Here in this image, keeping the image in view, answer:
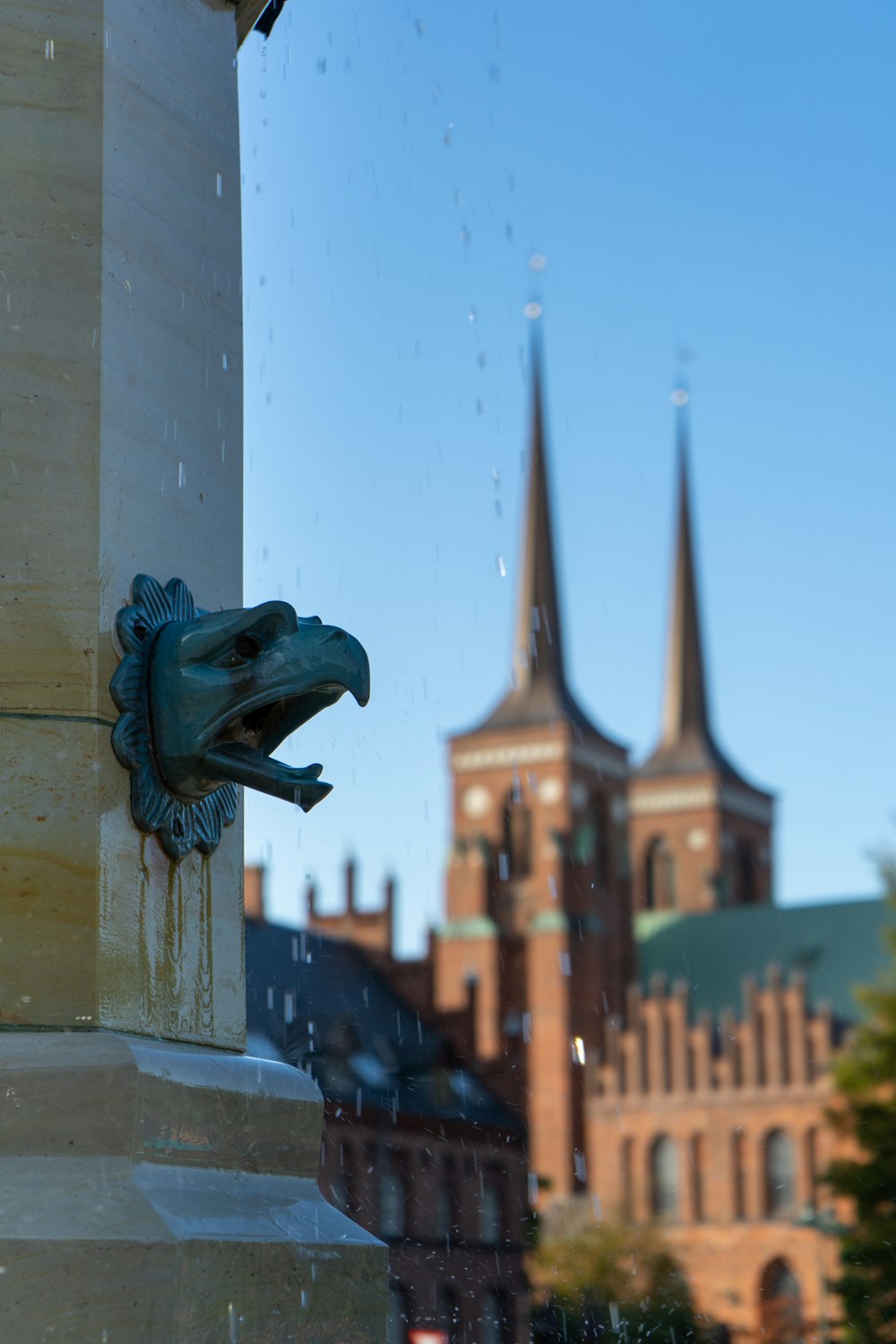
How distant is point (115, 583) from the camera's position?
2.32 meters

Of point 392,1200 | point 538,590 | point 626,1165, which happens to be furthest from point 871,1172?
point 538,590

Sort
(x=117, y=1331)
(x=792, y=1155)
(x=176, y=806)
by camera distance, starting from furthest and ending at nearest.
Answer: (x=792, y=1155), (x=176, y=806), (x=117, y=1331)

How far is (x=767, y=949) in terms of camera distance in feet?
244

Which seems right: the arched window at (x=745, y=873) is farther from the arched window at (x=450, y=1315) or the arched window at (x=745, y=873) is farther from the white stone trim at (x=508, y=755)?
the arched window at (x=450, y=1315)

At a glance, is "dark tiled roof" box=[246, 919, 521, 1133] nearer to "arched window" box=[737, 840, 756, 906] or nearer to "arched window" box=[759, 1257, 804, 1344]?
"arched window" box=[759, 1257, 804, 1344]

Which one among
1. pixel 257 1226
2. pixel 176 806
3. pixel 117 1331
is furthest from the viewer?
pixel 176 806

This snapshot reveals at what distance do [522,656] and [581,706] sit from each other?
274cm

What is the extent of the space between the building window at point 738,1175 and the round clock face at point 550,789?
1362cm

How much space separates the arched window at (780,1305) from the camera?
5519 cm

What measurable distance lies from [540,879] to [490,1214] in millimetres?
24565

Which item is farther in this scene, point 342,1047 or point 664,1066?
point 664,1066

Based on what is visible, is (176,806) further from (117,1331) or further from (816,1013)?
(816,1013)

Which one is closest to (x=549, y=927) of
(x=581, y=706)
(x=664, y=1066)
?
(x=664, y=1066)

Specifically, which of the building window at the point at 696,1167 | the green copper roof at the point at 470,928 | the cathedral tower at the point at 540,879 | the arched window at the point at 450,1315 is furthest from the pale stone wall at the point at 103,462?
the building window at the point at 696,1167
